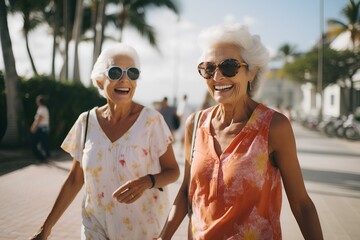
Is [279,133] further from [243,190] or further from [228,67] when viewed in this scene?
[228,67]

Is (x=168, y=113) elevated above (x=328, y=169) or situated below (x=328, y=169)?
above

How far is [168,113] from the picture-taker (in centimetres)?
1394

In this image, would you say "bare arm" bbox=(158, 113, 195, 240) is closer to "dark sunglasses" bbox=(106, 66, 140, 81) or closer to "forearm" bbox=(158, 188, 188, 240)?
"forearm" bbox=(158, 188, 188, 240)

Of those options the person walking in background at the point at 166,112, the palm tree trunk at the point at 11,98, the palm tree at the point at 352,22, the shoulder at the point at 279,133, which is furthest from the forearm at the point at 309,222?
the palm tree at the point at 352,22

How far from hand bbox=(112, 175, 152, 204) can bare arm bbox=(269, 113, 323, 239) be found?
0.83 metres

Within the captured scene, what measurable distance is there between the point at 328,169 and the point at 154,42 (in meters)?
17.6

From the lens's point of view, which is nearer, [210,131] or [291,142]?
[291,142]

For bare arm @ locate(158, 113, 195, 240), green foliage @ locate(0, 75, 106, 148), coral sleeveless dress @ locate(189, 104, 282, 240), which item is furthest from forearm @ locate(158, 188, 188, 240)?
green foliage @ locate(0, 75, 106, 148)

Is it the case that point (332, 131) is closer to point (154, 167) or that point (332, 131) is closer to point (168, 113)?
point (168, 113)

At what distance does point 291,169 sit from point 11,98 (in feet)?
40.8

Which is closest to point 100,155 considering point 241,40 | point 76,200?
point 241,40

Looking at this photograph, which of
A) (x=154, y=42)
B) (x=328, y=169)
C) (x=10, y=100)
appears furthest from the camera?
(x=154, y=42)

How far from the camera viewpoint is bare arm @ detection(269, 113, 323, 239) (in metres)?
1.74

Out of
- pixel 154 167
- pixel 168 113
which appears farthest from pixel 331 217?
pixel 168 113
